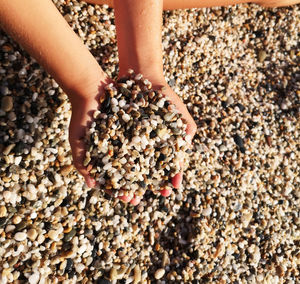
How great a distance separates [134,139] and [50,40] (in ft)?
1.61

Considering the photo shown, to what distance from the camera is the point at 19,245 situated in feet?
5.12

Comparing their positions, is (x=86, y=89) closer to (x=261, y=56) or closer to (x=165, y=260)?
(x=165, y=260)

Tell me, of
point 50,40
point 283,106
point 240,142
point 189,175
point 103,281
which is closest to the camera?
point 50,40

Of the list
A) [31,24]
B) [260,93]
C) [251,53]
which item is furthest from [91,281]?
[251,53]

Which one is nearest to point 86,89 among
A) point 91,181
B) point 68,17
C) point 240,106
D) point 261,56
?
point 91,181

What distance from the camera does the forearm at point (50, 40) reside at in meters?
1.38

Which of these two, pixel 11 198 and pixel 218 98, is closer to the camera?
pixel 11 198

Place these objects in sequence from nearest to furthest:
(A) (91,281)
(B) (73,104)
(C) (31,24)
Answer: (C) (31,24) → (B) (73,104) → (A) (91,281)

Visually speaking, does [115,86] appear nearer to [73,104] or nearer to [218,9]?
[73,104]

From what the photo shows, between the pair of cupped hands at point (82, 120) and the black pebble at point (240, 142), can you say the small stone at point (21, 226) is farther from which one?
the black pebble at point (240, 142)

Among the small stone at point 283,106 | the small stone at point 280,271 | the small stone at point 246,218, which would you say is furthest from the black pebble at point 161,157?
the small stone at point 283,106

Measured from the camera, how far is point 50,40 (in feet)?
4.74

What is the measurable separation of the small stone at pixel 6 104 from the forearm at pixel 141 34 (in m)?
0.51

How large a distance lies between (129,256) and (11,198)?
1.91 feet
